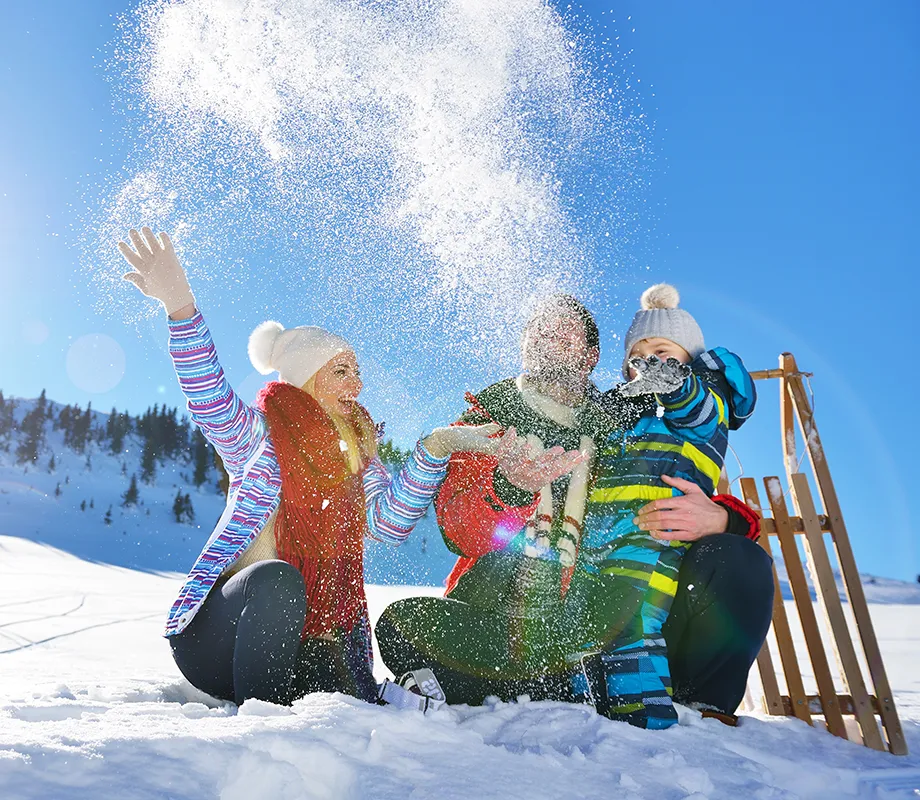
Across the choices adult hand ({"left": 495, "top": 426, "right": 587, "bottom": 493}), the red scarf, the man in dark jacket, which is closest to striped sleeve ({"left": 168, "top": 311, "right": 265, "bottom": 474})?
the red scarf

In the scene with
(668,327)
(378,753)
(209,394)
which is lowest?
(378,753)

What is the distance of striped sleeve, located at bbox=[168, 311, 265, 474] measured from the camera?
Result: 8.18 ft

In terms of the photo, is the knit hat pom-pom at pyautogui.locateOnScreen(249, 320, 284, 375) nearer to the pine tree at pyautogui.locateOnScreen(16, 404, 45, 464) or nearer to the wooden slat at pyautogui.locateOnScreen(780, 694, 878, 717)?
the wooden slat at pyautogui.locateOnScreen(780, 694, 878, 717)

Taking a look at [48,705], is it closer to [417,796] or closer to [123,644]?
[417,796]

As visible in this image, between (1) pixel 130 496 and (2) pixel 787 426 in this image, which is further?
(1) pixel 130 496

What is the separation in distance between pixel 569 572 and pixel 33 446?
175 feet

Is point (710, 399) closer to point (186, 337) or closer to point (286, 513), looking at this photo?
point (286, 513)

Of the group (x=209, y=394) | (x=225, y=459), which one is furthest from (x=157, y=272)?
(x=225, y=459)

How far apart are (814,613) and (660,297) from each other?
1.58 m

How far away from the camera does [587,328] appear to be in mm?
2971

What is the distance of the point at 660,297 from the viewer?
316cm

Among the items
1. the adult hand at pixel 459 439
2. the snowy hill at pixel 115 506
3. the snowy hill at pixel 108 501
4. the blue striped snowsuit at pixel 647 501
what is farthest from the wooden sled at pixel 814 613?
the snowy hill at pixel 108 501

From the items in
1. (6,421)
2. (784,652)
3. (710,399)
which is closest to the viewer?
(710,399)

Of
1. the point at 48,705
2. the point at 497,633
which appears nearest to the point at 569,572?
the point at 497,633
